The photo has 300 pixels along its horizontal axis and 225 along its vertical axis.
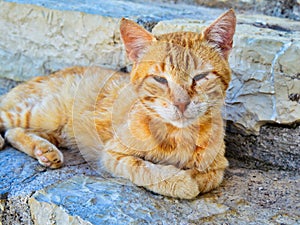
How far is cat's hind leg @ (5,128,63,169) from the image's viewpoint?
2576mm

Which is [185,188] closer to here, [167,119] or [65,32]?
[167,119]

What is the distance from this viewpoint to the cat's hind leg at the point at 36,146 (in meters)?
2.58

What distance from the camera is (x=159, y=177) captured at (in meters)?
2.29

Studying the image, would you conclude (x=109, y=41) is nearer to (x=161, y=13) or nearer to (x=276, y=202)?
(x=161, y=13)

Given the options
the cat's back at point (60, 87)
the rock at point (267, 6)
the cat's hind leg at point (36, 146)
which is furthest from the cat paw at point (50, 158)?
the rock at point (267, 6)

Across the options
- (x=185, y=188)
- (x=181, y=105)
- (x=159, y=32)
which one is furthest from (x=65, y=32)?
(x=185, y=188)

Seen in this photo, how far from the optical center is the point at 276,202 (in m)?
2.30

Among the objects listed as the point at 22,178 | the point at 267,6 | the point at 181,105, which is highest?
the point at 267,6

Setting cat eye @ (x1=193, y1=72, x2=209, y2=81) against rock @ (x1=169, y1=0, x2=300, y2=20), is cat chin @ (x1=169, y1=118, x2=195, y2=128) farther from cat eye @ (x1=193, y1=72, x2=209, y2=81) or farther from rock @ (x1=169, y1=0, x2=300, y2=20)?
rock @ (x1=169, y1=0, x2=300, y2=20)

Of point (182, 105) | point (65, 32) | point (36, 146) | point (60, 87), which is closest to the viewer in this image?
point (182, 105)

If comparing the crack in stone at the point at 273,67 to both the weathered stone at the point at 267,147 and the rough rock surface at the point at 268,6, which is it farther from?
the rough rock surface at the point at 268,6

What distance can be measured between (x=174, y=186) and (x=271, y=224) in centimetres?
47

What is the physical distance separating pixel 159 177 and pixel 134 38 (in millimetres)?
695

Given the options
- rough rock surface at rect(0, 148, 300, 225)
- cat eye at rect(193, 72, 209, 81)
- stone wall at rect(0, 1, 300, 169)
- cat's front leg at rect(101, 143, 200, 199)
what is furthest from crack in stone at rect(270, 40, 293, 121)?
cat's front leg at rect(101, 143, 200, 199)
